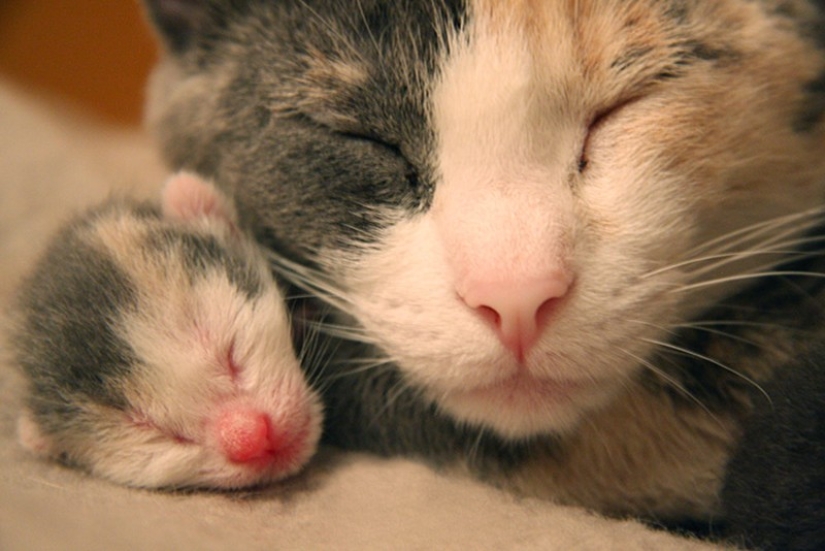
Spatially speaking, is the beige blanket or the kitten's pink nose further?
the kitten's pink nose

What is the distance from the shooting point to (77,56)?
2516 mm

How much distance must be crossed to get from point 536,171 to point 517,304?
0.53ft

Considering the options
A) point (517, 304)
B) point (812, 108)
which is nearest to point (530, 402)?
point (517, 304)

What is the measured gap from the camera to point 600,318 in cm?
70

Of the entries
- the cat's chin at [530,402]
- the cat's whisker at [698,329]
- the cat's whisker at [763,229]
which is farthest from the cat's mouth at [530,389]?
the cat's whisker at [763,229]

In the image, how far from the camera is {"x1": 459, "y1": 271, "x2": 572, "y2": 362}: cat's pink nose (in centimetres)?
66

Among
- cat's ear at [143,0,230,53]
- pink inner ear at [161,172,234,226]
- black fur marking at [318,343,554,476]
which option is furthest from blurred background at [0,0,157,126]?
black fur marking at [318,343,554,476]

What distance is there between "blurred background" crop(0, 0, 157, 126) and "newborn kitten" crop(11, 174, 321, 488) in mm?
1757

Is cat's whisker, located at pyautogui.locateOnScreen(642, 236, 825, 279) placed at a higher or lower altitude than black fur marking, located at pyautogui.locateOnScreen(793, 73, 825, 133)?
lower

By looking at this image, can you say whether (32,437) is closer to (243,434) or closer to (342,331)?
(243,434)

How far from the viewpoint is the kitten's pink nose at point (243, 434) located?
0.78m

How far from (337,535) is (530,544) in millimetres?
197

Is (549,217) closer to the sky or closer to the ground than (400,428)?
closer to the sky

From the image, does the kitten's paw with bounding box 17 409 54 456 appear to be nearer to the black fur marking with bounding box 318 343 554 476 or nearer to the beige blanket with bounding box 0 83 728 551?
the beige blanket with bounding box 0 83 728 551
